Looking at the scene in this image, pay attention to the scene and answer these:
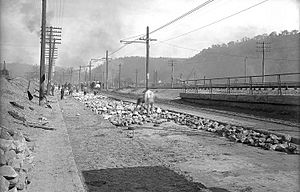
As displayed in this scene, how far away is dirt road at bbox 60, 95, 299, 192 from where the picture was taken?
8.05 m

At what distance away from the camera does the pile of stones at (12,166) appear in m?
6.12

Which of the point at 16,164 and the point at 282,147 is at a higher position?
the point at 16,164

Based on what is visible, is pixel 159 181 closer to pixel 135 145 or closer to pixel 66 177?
pixel 66 177

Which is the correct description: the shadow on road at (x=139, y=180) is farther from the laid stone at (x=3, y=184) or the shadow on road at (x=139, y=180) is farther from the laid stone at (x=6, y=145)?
the laid stone at (x=3, y=184)

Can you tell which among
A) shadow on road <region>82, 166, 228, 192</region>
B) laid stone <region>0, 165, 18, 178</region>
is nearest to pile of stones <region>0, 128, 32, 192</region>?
laid stone <region>0, 165, 18, 178</region>

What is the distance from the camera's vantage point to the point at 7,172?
6.23m

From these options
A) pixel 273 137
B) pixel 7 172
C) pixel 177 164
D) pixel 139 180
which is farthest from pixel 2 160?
pixel 273 137

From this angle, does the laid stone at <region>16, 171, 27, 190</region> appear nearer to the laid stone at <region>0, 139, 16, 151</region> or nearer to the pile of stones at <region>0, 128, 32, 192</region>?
the pile of stones at <region>0, 128, 32, 192</region>

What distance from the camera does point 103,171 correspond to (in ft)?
30.4

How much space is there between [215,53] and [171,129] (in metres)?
156

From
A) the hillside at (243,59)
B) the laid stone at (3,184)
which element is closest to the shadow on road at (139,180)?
the laid stone at (3,184)

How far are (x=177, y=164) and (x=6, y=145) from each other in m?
4.82

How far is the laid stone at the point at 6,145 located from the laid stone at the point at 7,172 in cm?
69

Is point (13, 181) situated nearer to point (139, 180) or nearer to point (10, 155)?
point (10, 155)
